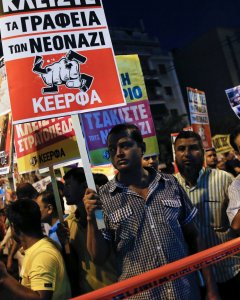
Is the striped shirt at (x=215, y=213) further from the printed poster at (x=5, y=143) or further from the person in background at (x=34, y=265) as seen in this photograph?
the printed poster at (x=5, y=143)

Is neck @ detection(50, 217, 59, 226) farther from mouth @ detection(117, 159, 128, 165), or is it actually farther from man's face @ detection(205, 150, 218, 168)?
man's face @ detection(205, 150, 218, 168)

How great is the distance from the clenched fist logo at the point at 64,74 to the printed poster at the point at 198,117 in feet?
13.6

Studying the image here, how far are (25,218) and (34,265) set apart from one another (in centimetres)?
36

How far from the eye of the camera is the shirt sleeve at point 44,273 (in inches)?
85.6

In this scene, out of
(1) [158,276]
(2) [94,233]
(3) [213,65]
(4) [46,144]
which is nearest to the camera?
(1) [158,276]

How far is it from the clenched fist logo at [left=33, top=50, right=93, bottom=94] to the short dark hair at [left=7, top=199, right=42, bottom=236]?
2.60 feet

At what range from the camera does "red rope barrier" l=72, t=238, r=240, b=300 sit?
152cm

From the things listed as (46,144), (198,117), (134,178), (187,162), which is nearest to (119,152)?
(134,178)

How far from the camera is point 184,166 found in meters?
3.13

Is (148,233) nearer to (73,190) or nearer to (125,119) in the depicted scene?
(73,190)

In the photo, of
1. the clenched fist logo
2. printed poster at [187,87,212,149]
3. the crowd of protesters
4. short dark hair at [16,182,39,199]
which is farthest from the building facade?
the clenched fist logo

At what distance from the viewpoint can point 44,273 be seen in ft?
7.27

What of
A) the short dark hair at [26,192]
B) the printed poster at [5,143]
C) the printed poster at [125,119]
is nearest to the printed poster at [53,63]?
the printed poster at [5,143]

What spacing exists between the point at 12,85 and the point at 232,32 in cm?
4751
